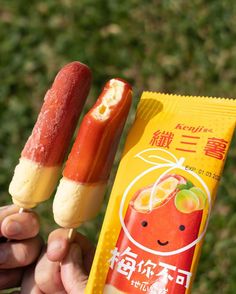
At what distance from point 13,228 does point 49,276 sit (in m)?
0.19

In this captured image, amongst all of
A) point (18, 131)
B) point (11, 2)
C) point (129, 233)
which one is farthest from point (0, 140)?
point (129, 233)

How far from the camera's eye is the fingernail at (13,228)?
158 cm

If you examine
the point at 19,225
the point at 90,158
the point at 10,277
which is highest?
the point at 90,158

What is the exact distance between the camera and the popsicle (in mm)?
1442

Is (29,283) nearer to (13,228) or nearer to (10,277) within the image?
(10,277)

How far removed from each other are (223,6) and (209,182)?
7.03 feet

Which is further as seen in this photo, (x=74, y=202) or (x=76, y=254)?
(x=76, y=254)

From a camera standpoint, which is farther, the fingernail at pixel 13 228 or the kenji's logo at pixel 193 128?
the fingernail at pixel 13 228

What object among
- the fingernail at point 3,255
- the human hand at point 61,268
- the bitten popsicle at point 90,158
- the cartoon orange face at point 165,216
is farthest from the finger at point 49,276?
the cartoon orange face at point 165,216

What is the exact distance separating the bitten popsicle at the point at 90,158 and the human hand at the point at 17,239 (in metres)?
0.20

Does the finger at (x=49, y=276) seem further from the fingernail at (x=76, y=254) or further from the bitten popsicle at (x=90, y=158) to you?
the bitten popsicle at (x=90, y=158)

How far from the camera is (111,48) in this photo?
10.6ft

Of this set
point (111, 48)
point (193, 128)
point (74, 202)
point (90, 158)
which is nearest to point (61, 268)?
point (74, 202)

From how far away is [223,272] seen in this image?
2617 mm
